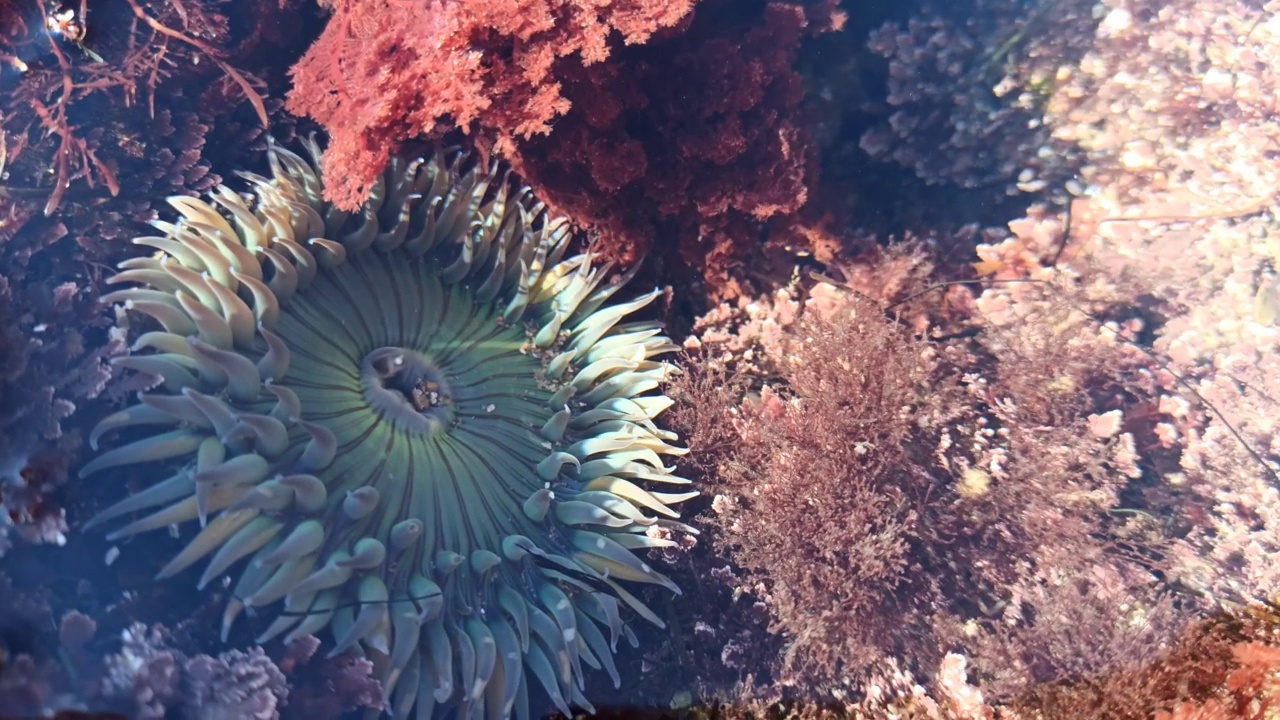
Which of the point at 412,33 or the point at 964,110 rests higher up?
the point at 412,33

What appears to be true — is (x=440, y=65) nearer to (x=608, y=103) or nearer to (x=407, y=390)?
(x=608, y=103)

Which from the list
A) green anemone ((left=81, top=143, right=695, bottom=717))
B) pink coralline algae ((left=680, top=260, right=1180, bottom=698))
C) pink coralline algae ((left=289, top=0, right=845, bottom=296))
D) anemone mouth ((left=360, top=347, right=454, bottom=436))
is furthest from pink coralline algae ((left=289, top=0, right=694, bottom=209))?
pink coralline algae ((left=680, top=260, right=1180, bottom=698))

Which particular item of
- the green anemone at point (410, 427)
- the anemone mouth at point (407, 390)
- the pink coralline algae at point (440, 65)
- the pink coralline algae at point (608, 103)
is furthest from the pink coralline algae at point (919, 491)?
the pink coralline algae at point (440, 65)

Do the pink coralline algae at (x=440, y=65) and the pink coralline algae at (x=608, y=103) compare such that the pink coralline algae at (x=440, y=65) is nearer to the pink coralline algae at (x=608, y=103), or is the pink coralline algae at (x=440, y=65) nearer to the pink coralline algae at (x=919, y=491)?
the pink coralline algae at (x=608, y=103)

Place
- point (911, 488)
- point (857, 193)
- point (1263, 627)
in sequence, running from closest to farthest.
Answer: point (1263, 627)
point (911, 488)
point (857, 193)

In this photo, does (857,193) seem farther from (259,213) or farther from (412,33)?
(259,213)

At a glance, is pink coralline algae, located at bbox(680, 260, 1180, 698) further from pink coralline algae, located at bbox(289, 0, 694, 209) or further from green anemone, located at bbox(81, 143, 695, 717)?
pink coralline algae, located at bbox(289, 0, 694, 209)

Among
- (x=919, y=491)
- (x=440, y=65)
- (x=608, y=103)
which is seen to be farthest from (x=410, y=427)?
(x=919, y=491)

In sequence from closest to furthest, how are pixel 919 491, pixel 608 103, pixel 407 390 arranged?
pixel 407 390
pixel 919 491
pixel 608 103

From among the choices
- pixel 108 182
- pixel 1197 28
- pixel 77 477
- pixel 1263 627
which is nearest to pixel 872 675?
pixel 1263 627
